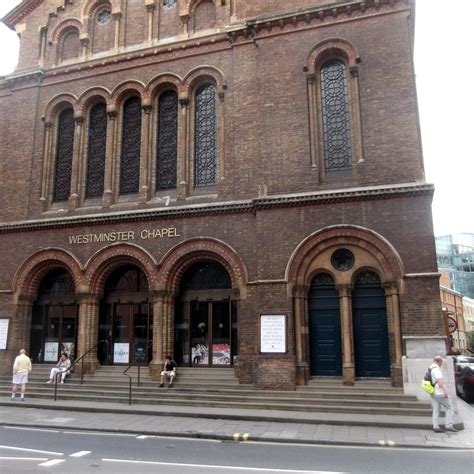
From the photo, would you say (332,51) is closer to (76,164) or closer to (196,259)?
(196,259)

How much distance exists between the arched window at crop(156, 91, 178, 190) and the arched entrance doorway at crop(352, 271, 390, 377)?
24.4 ft

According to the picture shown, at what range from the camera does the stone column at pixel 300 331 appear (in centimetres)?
1409

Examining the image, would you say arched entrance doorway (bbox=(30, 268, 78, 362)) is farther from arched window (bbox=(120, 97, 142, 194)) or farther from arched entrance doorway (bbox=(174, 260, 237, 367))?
arched entrance doorway (bbox=(174, 260, 237, 367))

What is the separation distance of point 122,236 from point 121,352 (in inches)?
155

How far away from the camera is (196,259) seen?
16.4 meters

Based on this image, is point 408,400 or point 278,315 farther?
point 278,315

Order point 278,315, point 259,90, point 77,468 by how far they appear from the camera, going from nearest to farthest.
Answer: point 77,468 < point 278,315 < point 259,90

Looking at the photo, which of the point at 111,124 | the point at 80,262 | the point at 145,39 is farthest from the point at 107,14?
the point at 80,262

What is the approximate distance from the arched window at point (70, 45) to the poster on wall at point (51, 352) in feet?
36.8

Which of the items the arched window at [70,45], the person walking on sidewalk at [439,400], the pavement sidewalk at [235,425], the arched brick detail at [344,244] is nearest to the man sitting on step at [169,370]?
the pavement sidewalk at [235,425]

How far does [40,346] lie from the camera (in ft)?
59.5

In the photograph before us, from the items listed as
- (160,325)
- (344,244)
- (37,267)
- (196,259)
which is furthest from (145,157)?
(344,244)

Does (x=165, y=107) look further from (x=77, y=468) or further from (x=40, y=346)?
(x=77, y=468)

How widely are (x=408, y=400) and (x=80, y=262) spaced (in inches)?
446
